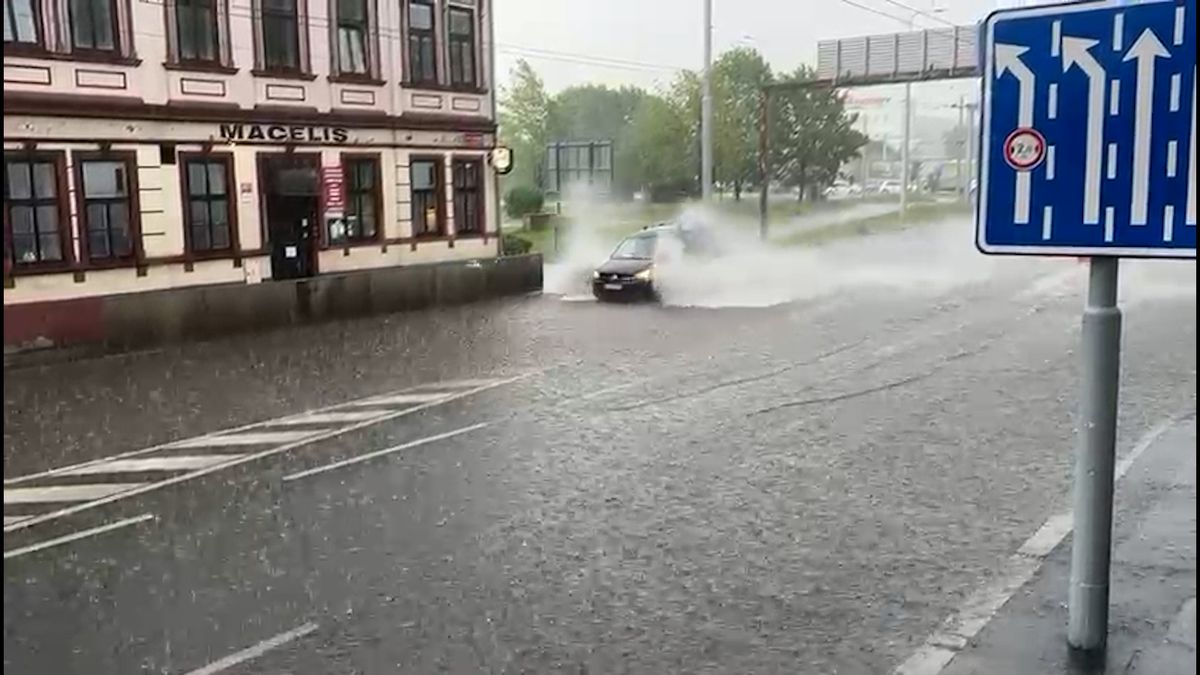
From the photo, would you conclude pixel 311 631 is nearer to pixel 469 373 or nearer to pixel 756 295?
pixel 469 373

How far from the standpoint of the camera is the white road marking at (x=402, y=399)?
11.7 meters

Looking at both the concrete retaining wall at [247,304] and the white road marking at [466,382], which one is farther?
the concrete retaining wall at [247,304]

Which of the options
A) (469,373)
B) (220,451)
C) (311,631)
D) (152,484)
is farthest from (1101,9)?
(469,373)

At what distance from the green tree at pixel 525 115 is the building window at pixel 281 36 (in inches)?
1326

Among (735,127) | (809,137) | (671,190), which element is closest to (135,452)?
(735,127)

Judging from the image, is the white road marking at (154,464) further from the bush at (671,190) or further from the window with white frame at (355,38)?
the bush at (671,190)

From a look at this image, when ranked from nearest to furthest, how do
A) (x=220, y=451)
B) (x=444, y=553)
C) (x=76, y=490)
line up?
(x=444, y=553), (x=76, y=490), (x=220, y=451)

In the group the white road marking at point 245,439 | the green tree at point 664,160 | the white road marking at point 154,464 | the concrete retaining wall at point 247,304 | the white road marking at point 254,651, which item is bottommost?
the white road marking at point 245,439

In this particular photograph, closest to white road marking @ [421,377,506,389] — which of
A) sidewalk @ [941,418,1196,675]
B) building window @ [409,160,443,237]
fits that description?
sidewalk @ [941,418,1196,675]

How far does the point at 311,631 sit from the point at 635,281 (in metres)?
17.7

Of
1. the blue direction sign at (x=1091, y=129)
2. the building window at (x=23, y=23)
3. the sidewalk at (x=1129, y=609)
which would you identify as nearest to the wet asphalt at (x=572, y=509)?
the sidewalk at (x=1129, y=609)

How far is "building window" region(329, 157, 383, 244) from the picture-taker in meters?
21.2

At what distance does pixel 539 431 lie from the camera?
10188 mm

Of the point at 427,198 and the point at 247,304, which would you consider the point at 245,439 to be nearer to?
the point at 247,304
